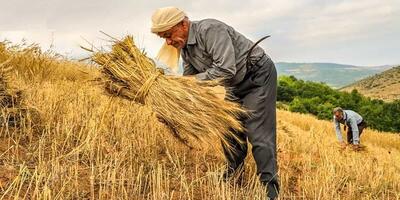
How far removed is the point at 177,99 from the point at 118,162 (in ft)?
2.48

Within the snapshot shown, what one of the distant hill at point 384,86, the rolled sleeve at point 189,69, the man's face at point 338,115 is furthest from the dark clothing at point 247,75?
the distant hill at point 384,86

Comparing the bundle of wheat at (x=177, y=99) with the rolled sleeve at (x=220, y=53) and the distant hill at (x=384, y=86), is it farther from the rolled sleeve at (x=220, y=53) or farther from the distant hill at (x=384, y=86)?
the distant hill at (x=384, y=86)

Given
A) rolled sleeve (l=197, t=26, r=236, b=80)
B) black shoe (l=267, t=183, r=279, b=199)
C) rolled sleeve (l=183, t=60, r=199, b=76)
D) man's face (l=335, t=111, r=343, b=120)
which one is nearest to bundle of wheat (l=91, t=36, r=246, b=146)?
rolled sleeve (l=197, t=26, r=236, b=80)

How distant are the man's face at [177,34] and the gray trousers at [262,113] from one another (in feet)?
1.93

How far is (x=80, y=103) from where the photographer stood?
606 cm

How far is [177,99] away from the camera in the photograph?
155 inches

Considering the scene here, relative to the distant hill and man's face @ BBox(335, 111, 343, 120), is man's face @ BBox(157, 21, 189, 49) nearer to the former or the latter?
man's face @ BBox(335, 111, 343, 120)

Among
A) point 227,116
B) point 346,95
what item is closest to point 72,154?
point 227,116

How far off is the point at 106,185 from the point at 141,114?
2.62 metres

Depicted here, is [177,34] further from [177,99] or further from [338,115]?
[338,115]

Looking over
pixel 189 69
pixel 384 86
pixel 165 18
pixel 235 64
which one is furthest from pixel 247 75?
pixel 384 86

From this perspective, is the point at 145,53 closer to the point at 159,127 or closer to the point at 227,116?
the point at 227,116

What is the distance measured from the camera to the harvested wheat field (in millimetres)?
3666

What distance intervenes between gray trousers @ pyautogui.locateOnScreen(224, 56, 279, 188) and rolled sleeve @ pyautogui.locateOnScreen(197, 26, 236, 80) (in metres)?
0.35
